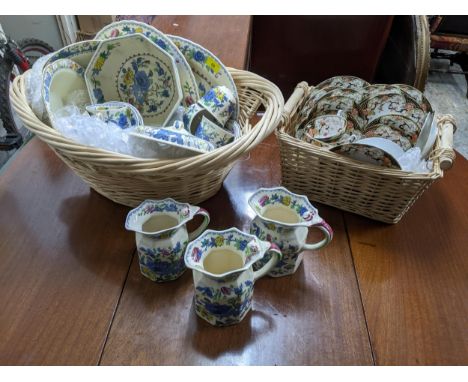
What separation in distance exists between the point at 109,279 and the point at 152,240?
0.14 metres

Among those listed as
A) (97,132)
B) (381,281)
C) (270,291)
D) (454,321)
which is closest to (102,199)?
(97,132)

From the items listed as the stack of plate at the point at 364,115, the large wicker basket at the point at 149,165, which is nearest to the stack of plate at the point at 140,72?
the large wicker basket at the point at 149,165

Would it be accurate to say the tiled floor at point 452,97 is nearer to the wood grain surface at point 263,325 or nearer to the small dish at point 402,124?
the small dish at point 402,124

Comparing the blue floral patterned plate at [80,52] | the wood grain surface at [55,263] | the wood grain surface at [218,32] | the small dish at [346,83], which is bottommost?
the wood grain surface at [55,263]

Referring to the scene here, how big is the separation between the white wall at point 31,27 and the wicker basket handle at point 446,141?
221 centimetres

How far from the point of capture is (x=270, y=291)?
1.93 feet

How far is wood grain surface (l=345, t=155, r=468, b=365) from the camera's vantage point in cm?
53

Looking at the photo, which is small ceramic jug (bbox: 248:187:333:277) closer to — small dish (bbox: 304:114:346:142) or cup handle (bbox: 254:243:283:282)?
cup handle (bbox: 254:243:283:282)

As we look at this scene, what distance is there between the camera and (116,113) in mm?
737

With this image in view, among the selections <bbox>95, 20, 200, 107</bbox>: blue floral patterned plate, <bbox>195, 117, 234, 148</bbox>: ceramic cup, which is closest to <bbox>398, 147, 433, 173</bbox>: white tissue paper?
<bbox>195, 117, 234, 148</bbox>: ceramic cup

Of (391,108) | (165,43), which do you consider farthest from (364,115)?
(165,43)

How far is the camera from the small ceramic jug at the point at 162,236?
531 mm

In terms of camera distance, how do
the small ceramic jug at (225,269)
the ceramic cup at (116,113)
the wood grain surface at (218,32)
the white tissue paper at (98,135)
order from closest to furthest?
the small ceramic jug at (225,269), the white tissue paper at (98,135), the ceramic cup at (116,113), the wood grain surface at (218,32)
